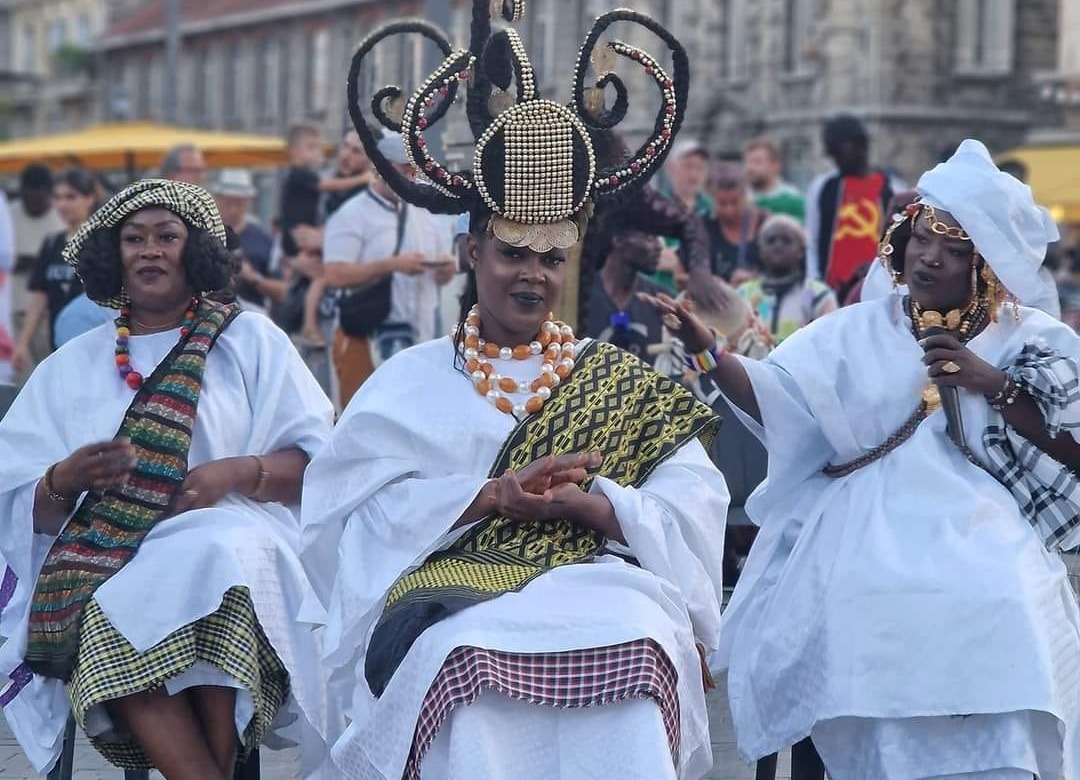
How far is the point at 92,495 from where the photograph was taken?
18.5 feet

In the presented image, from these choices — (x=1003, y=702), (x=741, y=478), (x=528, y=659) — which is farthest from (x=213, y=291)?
(x=741, y=478)

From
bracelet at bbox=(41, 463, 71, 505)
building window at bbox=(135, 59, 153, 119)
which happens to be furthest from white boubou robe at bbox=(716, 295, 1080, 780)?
building window at bbox=(135, 59, 153, 119)

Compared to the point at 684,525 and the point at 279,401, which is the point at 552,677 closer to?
the point at 684,525

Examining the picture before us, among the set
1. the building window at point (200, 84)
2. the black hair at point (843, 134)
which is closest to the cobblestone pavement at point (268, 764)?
the black hair at point (843, 134)

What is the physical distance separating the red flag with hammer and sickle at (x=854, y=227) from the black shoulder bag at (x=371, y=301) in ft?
7.14

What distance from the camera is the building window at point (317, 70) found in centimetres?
6147

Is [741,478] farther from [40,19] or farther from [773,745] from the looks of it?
[40,19]

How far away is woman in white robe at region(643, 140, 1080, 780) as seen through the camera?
530 centimetres

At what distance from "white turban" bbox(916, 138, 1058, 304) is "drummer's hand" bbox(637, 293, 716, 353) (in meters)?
0.66

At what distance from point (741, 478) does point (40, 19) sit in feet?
275

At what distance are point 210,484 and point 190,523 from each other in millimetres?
118

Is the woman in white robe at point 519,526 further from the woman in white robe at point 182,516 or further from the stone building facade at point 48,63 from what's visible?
the stone building facade at point 48,63

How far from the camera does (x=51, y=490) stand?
5555 millimetres

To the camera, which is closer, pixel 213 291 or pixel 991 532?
pixel 991 532
